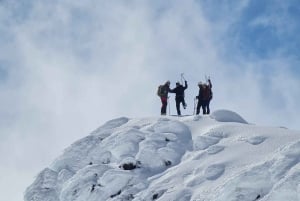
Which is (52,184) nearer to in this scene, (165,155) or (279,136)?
(165,155)

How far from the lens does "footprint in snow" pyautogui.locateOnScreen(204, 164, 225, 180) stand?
23.5 meters

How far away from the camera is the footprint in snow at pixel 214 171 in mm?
23531

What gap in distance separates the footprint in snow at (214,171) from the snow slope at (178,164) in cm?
4

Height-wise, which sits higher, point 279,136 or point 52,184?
point 279,136

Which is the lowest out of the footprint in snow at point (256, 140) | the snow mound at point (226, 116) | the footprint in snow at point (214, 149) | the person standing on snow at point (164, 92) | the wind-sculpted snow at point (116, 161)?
the wind-sculpted snow at point (116, 161)

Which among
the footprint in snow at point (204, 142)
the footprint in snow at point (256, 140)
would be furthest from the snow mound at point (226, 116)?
the footprint in snow at point (256, 140)

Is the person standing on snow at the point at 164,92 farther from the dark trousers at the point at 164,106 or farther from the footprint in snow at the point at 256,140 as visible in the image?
the footprint in snow at the point at 256,140

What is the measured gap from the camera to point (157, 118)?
3080 cm

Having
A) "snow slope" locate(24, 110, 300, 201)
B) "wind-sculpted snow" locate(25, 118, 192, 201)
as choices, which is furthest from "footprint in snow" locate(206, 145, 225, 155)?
"wind-sculpted snow" locate(25, 118, 192, 201)

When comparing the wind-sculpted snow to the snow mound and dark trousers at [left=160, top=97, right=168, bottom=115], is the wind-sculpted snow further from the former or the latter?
dark trousers at [left=160, top=97, right=168, bottom=115]

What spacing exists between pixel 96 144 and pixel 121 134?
54.3 inches

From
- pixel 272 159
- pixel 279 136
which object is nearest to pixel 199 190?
pixel 272 159

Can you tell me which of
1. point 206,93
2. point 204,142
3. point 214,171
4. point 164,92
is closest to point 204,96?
point 206,93

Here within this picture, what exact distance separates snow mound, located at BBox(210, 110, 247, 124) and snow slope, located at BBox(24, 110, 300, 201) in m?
0.05
